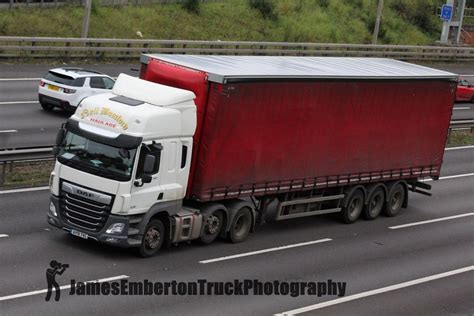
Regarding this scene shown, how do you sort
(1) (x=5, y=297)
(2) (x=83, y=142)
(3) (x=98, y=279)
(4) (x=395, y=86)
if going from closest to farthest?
(1) (x=5, y=297), (3) (x=98, y=279), (2) (x=83, y=142), (4) (x=395, y=86)

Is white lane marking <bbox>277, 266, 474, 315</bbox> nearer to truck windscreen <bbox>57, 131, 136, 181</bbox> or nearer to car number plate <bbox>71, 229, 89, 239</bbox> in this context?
truck windscreen <bbox>57, 131, 136, 181</bbox>

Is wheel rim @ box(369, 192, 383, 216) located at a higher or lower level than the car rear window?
lower

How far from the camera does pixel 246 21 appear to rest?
58.8 m

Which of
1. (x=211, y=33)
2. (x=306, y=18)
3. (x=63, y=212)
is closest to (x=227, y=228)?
(x=63, y=212)

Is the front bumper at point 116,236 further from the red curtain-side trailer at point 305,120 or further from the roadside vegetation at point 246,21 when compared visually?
the roadside vegetation at point 246,21

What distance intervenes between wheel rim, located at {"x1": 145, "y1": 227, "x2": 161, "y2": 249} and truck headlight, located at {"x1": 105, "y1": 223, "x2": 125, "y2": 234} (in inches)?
28.6

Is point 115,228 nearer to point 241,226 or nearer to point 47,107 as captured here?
point 241,226

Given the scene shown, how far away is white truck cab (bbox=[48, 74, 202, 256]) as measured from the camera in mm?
17578

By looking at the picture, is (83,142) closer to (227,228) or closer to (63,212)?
(63,212)

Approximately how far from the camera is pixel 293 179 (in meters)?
21.0

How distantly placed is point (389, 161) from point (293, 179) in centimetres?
370

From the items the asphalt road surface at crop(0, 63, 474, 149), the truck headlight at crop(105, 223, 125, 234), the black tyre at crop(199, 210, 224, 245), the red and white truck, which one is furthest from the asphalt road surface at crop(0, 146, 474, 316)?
the asphalt road surface at crop(0, 63, 474, 149)

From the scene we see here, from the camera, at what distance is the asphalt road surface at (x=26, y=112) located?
27.9 metres

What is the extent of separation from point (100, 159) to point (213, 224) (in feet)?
10.0
